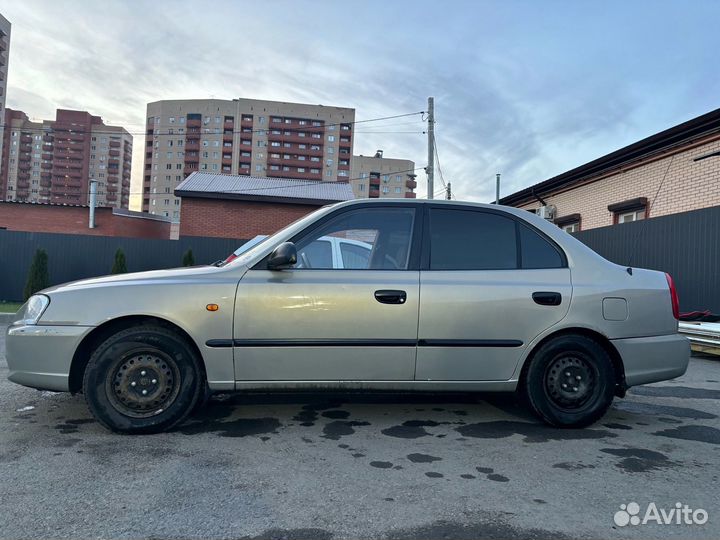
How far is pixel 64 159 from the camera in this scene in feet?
423

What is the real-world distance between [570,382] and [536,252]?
1016 mm

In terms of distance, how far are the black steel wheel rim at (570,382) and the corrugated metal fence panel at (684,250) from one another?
721cm

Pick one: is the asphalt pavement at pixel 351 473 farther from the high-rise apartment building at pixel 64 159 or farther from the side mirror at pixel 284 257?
the high-rise apartment building at pixel 64 159

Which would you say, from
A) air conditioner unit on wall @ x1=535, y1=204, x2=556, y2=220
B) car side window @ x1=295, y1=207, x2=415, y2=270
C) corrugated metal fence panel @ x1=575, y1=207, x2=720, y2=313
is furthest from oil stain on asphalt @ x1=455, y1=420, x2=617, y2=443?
air conditioner unit on wall @ x1=535, y1=204, x2=556, y2=220

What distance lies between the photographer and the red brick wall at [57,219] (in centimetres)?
3016

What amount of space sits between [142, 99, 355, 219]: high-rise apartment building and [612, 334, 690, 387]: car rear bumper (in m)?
96.4

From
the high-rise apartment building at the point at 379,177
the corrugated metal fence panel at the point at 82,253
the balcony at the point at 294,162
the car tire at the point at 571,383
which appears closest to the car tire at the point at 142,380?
the car tire at the point at 571,383

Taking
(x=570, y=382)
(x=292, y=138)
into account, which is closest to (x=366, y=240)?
(x=570, y=382)

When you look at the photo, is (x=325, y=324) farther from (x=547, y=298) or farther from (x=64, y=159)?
(x=64, y=159)

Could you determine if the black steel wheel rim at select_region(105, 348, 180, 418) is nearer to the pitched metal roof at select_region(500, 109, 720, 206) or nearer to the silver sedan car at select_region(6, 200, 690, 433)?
the silver sedan car at select_region(6, 200, 690, 433)

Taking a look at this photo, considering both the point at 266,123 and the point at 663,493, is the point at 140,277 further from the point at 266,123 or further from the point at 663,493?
the point at 266,123

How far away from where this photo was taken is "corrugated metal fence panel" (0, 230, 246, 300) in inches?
656

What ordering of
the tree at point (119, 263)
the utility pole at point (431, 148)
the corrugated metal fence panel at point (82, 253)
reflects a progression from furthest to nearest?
the utility pole at point (431, 148) < the corrugated metal fence panel at point (82, 253) < the tree at point (119, 263)

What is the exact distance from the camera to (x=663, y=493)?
108 inches
